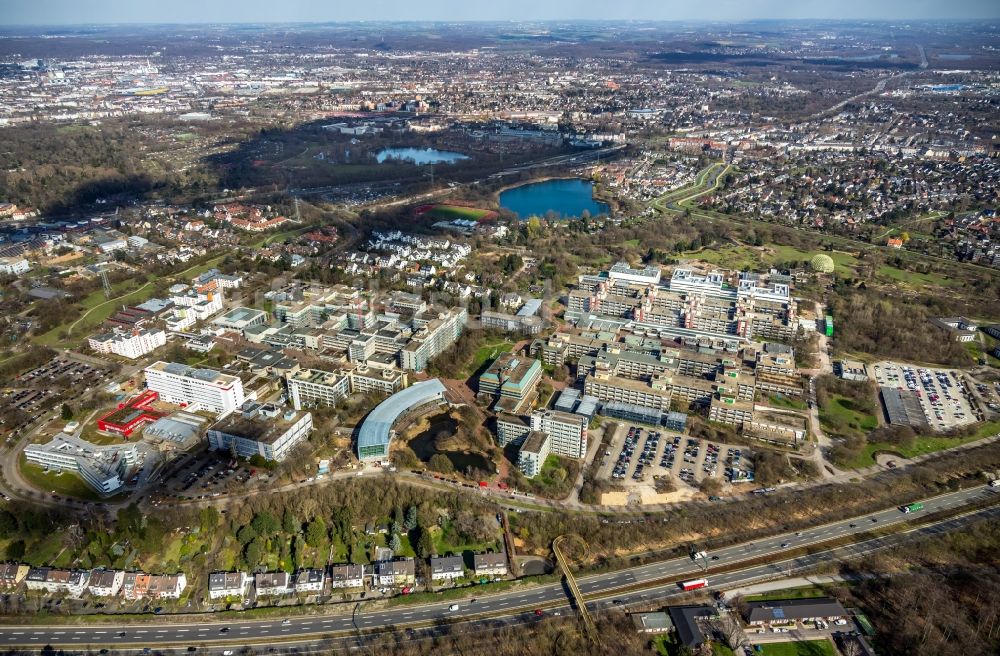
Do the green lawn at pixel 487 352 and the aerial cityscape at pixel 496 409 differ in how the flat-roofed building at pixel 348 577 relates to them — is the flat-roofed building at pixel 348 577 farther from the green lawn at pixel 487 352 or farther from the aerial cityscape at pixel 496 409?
the green lawn at pixel 487 352

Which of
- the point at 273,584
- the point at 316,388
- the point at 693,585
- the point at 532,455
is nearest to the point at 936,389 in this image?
the point at 693,585

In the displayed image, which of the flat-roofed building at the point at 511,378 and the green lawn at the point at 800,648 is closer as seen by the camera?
the green lawn at the point at 800,648

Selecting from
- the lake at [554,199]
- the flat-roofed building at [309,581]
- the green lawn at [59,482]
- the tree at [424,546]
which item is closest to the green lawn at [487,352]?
the tree at [424,546]

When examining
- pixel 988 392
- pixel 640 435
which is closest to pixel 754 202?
pixel 988 392

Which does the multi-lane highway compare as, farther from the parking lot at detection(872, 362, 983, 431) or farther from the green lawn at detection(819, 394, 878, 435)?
the parking lot at detection(872, 362, 983, 431)

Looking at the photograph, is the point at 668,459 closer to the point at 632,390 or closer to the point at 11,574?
the point at 632,390

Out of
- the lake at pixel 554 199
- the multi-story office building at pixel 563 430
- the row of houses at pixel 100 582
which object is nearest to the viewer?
the row of houses at pixel 100 582
